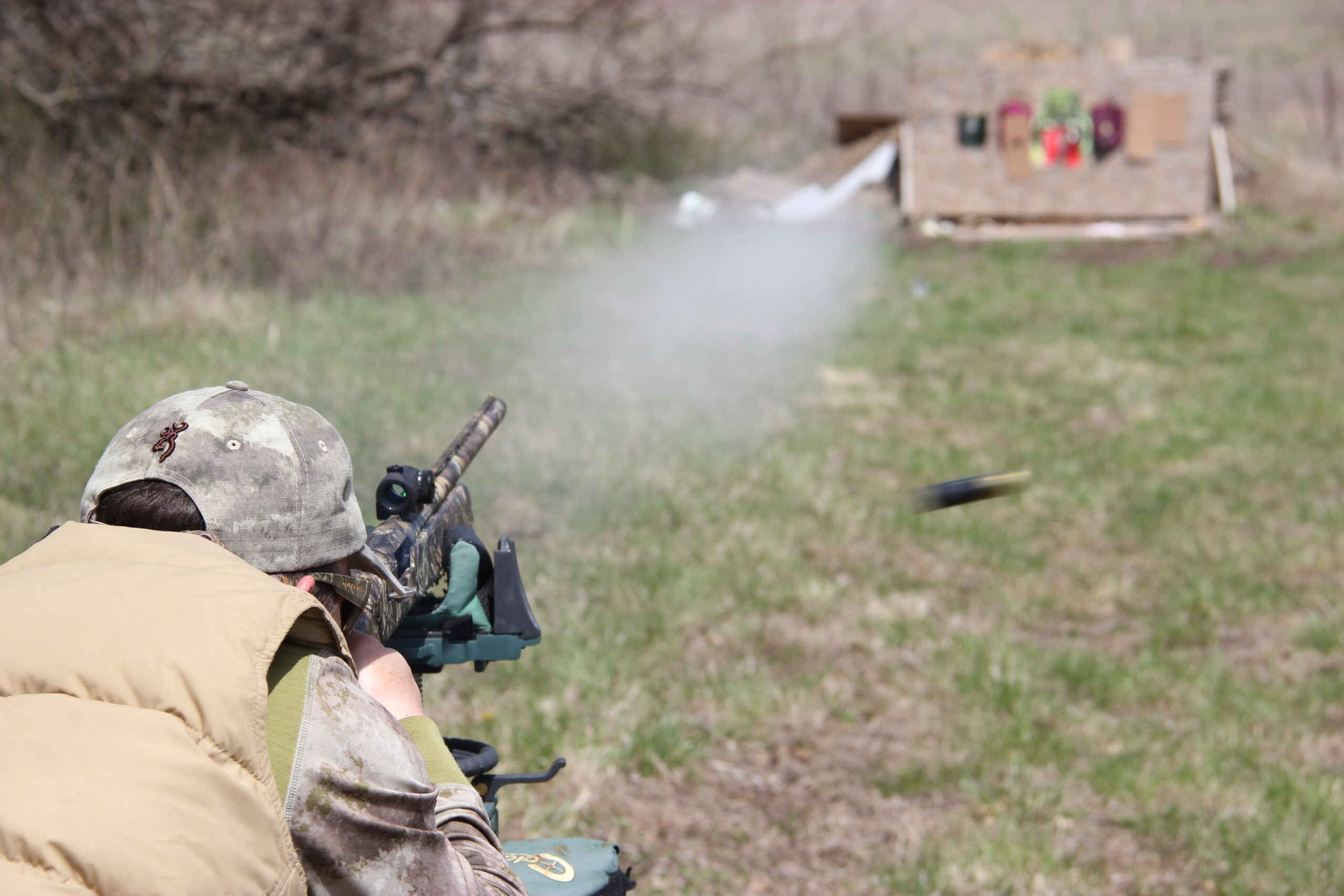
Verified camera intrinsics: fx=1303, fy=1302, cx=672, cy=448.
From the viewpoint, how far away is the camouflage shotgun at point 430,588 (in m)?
1.93

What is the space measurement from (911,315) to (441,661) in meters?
8.11

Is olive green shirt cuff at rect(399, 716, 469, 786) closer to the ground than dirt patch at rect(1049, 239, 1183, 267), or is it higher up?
Result: higher up

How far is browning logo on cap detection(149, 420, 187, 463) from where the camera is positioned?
153 cm

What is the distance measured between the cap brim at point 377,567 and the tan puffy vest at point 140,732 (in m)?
0.35

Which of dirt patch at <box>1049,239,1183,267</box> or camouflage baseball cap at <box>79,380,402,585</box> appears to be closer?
camouflage baseball cap at <box>79,380,402,585</box>

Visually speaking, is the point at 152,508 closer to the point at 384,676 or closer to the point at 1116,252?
the point at 384,676

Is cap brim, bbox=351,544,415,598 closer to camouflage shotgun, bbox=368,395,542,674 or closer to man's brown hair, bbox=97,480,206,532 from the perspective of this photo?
camouflage shotgun, bbox=368,395,542,674

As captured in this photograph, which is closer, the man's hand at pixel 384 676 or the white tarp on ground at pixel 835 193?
the man's hand at pixel 384 676

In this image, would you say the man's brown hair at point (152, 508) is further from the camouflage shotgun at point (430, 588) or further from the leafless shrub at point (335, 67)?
the leafless shrub at point (335, 67)

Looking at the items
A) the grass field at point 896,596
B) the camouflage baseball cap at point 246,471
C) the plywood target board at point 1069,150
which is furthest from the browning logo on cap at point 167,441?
the plywood target board at point 1069,150

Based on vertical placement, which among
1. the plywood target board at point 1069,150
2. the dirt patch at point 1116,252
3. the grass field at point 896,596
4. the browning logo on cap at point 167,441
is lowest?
the dirt patch at point 1116,252

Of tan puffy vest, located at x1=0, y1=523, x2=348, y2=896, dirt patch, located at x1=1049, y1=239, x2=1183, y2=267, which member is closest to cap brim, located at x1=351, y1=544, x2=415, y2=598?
tan puffy vest, located at x1=0, y1=523, x2=348, y2=896

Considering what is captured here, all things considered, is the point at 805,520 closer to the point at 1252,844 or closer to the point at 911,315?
the point at 1252,844

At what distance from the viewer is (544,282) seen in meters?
9.85
